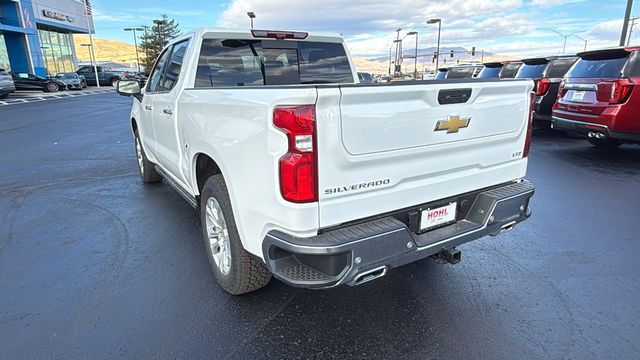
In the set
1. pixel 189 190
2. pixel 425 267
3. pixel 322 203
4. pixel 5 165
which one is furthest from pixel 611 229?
pixel 5 165

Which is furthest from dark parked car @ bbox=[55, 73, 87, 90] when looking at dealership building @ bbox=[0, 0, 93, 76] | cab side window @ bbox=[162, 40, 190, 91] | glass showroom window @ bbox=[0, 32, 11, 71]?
cab side window @ bbox=[162, 40, 190, 91]

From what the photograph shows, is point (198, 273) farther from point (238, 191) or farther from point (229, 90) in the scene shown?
point (229, 90)

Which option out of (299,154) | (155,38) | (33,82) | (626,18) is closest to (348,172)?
(299,154)

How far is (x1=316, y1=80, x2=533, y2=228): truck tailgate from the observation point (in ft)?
7.13

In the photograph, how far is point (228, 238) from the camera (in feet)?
9.58

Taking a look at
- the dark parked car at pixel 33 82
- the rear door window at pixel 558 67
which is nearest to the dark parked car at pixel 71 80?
the dark parked car at pixel 33 82

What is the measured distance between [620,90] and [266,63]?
607 centimetres

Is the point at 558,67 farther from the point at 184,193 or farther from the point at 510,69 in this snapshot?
the point at 184,193

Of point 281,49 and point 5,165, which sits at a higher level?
point 281,49

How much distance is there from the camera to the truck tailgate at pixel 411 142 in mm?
2172

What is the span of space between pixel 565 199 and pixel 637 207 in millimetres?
775

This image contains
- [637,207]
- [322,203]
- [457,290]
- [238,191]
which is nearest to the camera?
[322,203]

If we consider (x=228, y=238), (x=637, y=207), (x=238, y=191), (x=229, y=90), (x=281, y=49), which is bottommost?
(x=637, y=207)

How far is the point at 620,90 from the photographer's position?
22.0 feet
